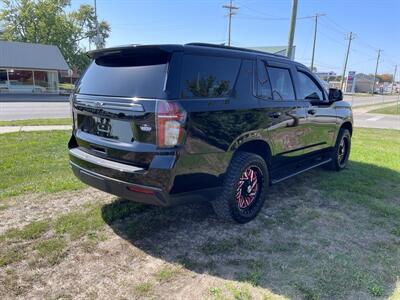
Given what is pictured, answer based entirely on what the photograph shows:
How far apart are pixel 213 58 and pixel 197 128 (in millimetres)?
856

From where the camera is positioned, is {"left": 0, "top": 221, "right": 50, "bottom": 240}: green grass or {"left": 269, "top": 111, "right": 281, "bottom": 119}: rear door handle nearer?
{"left": 0, "top": 221, "right": 50, "bottom": 240}: green grass

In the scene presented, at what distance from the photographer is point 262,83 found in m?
3.95

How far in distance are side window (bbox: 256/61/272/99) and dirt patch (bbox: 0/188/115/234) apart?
2478 millimetres

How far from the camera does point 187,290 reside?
2.67m

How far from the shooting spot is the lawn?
8.87 feet

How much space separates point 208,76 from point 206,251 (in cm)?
179

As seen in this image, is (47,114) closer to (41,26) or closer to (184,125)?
(184,125)

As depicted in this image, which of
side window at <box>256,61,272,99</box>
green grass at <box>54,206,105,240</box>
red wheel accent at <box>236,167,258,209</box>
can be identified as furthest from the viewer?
side window at <box>256,61,272,99</box>

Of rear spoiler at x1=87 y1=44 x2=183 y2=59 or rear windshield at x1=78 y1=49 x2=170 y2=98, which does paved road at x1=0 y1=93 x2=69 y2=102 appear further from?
rear spoiler at x1=87 y1=44 x2=183 y2=59

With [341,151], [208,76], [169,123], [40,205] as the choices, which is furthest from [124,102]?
[341,151]

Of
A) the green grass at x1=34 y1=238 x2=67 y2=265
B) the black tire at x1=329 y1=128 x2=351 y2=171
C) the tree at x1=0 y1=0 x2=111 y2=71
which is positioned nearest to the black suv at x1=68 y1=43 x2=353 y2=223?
the green grass at x1=34 y1=238 x2=67 y2=265

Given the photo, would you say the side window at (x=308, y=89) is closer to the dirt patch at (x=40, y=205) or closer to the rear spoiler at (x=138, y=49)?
the rear spoiler at (x=138, y=49)

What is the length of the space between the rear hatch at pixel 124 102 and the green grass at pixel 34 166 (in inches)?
66.6

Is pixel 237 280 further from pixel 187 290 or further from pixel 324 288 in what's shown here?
pixel 324 288
